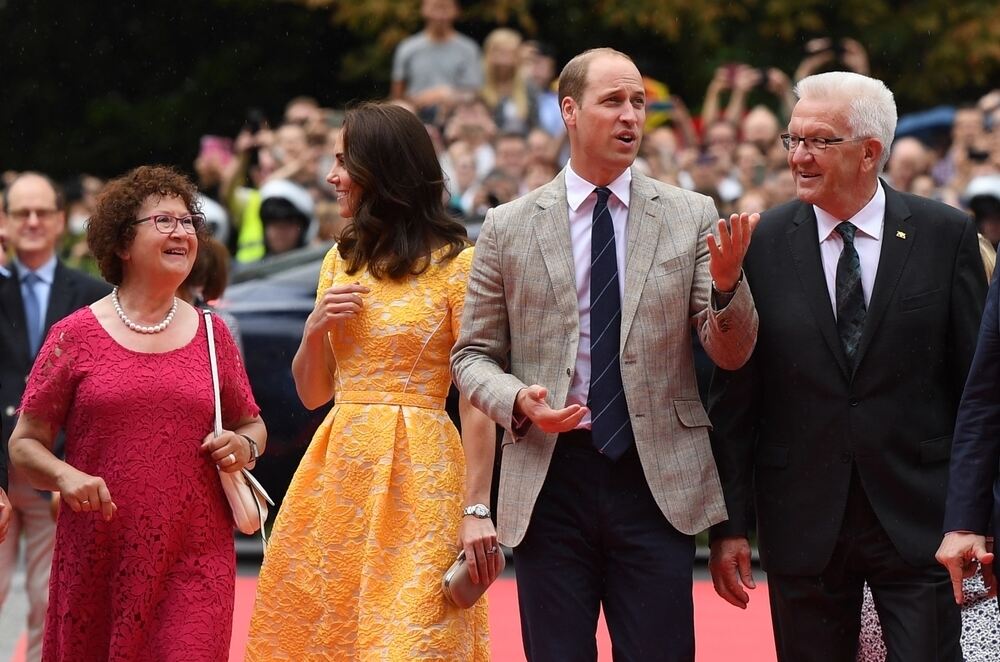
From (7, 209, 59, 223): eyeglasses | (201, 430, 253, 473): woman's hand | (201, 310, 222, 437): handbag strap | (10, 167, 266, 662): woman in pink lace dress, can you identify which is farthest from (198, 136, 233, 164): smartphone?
(201, 430, 253, 473): woman's hand

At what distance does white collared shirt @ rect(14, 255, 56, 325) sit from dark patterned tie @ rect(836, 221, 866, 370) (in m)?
4.37

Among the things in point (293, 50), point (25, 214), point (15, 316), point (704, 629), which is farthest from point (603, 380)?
point (293, 50)

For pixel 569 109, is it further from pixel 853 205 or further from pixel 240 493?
pixel 240 493

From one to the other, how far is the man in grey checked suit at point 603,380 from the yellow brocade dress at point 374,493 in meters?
0.26

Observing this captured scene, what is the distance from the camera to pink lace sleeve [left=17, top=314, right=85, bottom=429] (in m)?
5.79

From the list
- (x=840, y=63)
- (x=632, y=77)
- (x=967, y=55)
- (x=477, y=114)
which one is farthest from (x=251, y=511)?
(x=967, y=55)

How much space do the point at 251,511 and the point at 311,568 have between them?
0.85ft

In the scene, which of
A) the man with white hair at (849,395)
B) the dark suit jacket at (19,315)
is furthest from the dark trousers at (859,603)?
the dark suit jacket at (19,315)

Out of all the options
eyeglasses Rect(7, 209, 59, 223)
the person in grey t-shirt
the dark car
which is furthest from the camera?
the person in grey t-shirt

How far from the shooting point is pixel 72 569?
227 inches

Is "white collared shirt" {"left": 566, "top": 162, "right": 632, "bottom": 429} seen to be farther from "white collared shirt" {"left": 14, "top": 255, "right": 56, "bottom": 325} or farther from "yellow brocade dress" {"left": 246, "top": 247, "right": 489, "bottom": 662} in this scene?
"white collared shirt" {"left": 14, "top": 255, "right": 56, "bottom": 325}

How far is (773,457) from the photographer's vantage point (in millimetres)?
5602

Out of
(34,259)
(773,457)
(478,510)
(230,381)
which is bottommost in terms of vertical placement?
(478,510)

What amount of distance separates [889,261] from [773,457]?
677 millimetres
